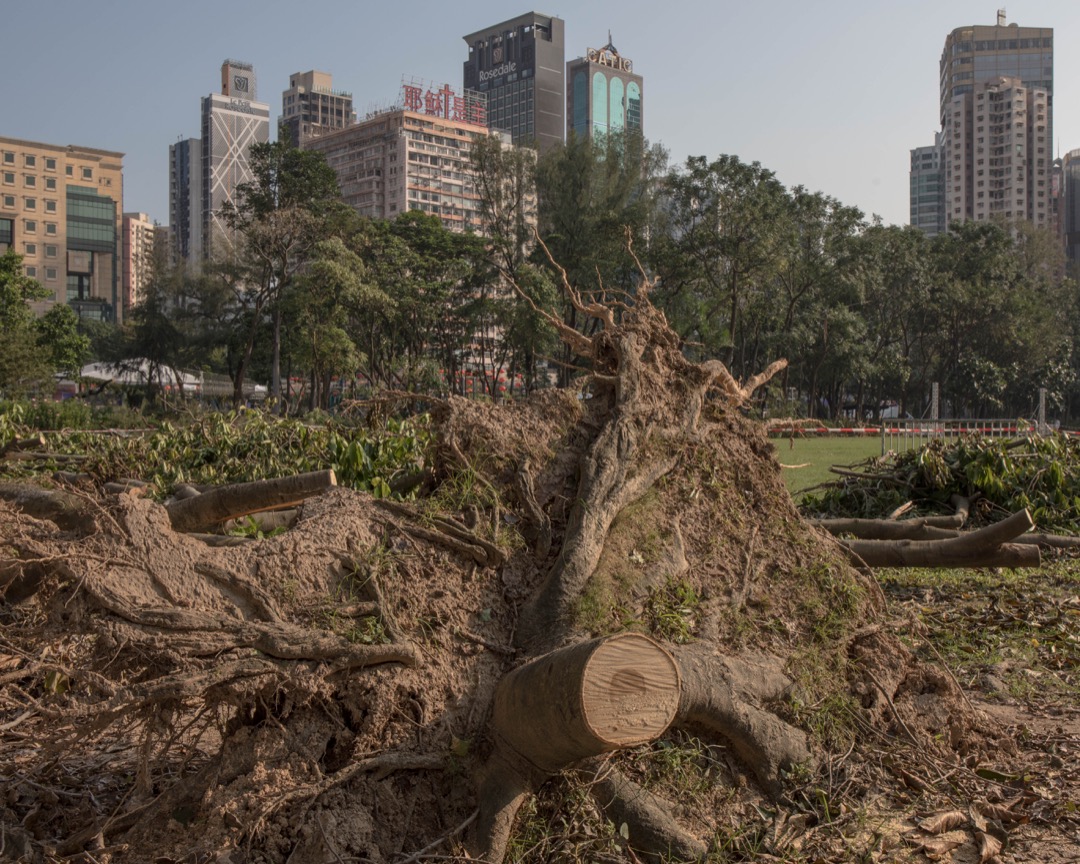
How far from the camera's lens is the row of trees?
43250mm

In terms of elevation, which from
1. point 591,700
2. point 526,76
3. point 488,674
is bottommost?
point 488,674

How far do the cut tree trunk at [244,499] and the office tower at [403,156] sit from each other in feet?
321

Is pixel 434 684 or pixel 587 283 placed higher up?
pixel 587 283

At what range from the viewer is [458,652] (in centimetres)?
369

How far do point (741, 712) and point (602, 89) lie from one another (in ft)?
531

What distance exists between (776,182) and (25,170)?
92632 millimetres

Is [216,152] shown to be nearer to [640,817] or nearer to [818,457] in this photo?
[818,457]

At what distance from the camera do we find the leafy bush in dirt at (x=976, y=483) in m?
11.8

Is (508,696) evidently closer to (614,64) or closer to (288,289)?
(288,289)

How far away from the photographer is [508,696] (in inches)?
129

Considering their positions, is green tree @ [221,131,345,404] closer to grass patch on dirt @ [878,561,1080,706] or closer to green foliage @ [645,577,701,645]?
grass patch on dirt @ [878,561,1080,706]

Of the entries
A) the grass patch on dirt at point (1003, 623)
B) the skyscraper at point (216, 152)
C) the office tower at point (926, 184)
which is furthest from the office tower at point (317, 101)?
the grass patch on dirt at point (1003, 623)

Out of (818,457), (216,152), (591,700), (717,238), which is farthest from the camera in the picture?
(216,152)

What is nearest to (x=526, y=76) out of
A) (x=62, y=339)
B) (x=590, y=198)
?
(x=590, y=198)
